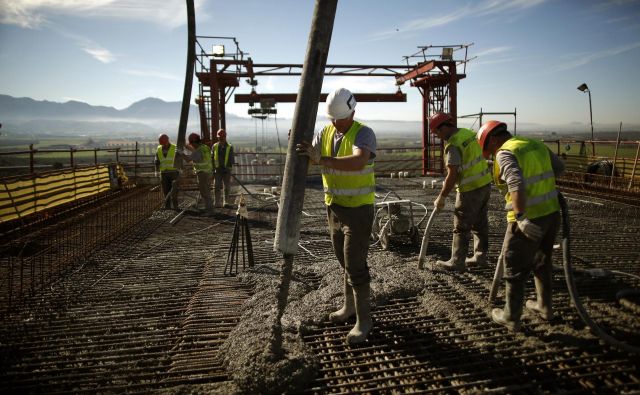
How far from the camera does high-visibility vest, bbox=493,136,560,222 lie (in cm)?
290

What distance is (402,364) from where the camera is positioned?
2.83 m

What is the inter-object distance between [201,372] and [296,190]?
1514 millimetres

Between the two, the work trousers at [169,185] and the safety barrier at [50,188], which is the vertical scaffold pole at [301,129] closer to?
the safety barrier at [50,188]

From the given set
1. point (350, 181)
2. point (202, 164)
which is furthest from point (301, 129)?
point (202, 164)

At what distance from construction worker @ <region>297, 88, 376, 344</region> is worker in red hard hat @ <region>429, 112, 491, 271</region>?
62.1 inches

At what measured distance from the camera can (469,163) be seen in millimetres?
4305

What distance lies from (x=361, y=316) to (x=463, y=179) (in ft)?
7.25

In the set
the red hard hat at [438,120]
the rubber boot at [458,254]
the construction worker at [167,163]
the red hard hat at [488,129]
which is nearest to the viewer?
the red hard hat at [488,129]

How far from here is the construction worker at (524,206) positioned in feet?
9.46

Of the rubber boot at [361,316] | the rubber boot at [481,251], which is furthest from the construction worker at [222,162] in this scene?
the rubber boot at [361,316]

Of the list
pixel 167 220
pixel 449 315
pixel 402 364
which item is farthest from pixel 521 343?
pixel 167 220

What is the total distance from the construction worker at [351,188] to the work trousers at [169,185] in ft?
23.7

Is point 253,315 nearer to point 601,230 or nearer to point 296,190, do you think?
point 296,190

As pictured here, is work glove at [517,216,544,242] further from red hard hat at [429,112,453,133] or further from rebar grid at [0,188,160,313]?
rebar grid at [0,188,160,313]
